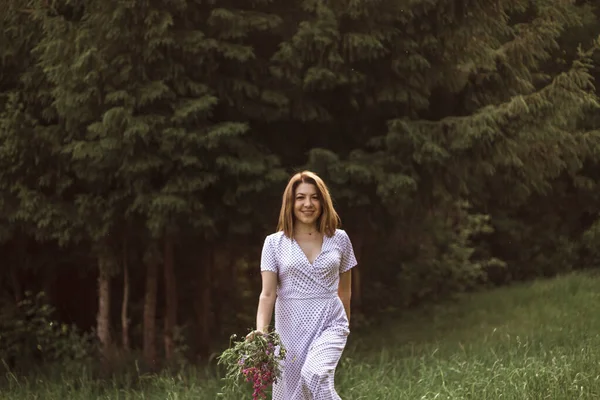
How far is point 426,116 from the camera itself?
1130 centimetres

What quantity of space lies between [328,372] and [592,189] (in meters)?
16.2

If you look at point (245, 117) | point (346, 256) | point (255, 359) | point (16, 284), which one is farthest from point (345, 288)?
point (16, 284)

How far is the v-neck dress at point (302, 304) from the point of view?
5.71 meters

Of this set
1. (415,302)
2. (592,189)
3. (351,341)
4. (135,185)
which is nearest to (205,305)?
(351,341)

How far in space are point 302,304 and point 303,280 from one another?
0.44ft

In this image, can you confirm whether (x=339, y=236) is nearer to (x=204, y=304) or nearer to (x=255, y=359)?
(x=255, y=359)

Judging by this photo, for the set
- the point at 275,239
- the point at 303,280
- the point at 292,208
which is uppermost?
the point at 292,208

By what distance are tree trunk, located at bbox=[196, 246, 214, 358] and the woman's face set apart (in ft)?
25.1

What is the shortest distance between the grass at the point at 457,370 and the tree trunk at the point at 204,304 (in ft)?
6.50

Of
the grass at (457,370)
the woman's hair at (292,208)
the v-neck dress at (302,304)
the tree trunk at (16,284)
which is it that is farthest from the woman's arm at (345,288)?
the tree trunk at (16,284)

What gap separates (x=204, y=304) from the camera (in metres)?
13.9

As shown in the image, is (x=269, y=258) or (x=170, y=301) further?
(x=170, y=301)

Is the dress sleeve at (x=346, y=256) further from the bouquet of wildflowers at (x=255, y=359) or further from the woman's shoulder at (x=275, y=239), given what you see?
the bouquet of wildflowers at (x=255, y=359)

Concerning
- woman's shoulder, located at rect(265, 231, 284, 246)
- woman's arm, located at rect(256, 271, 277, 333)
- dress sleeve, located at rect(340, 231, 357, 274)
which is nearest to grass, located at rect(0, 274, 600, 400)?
dress sleeve, located at rect(340, 231, 357, 274)
